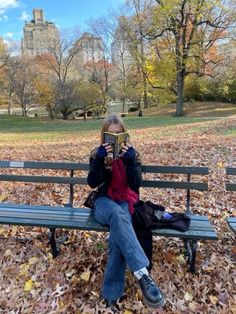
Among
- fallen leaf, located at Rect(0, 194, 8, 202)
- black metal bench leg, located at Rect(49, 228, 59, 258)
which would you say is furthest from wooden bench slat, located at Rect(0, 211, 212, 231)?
fallen leaf, located at Rect(0, 194, 8, 202)

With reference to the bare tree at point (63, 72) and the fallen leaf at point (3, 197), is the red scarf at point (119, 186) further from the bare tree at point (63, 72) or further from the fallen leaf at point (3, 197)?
the bare tree at point (63, 72)

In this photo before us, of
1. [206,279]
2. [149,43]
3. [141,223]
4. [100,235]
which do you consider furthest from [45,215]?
[149,43]

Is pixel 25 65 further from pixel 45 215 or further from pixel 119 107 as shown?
pixel 45 215

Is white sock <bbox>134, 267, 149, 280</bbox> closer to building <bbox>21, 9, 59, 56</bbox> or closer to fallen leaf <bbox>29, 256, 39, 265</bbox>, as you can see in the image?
fallen leaf <bbox>29, 256, 39, 265</bbox>

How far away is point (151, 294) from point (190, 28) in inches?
959

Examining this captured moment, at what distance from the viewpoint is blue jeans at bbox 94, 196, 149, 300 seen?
275 centimetres

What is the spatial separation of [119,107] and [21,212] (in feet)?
141

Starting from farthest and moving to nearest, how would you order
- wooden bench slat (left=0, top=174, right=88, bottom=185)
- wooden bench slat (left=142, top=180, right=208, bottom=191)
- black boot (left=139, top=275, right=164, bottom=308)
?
wooden bench slat (left=0, top=174, right=88, bottom=185) < wooden bench slat (left=142, top=180, right=208, bottom=191) < black boot (left=139, top=275, right=164, bottom=308)

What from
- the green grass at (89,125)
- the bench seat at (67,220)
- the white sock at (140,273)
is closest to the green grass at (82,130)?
the green grass at (89,125)

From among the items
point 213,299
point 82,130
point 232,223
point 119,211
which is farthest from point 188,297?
point 82,130

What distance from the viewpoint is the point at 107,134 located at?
133 inches

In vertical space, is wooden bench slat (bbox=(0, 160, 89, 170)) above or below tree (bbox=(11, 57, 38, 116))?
below

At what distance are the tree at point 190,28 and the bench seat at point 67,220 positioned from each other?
21003 millimetres

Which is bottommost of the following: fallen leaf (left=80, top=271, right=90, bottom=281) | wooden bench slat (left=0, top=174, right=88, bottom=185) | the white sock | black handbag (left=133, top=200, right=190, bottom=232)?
fallen leaf (left=80, top=271, right=90, bottom=281)
